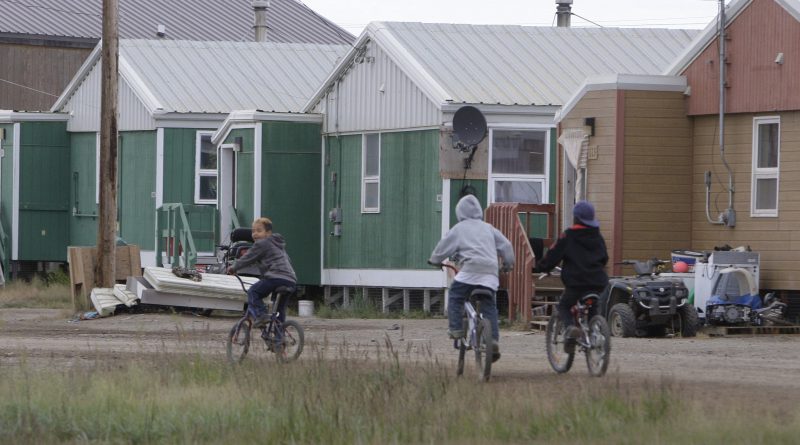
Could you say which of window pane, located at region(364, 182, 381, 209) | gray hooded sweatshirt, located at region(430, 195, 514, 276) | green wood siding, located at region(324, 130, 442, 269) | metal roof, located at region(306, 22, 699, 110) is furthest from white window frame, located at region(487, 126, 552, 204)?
gray hooded sweatshirt, located at region(430, 195, 514, 276)

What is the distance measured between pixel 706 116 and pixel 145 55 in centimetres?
1527

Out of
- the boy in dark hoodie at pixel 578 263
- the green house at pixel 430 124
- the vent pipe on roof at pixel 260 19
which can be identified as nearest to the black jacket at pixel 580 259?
the boy in dark hoodie at pixel 578 263

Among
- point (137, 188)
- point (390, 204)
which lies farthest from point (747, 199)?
point (137, 188)

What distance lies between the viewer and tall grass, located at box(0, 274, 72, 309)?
30300mm

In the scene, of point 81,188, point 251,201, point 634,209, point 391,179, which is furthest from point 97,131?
point 634,209

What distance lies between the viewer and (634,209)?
22.9 metres

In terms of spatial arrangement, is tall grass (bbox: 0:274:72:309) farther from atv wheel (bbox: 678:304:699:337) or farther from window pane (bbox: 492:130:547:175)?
atv wheel (bbox: 678:304:699:337)

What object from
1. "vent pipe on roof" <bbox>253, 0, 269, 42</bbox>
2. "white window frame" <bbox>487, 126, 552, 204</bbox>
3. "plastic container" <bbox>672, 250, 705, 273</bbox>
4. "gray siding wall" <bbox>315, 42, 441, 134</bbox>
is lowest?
"plastic container" <bbox>672, 250, 705, 273</bbox>

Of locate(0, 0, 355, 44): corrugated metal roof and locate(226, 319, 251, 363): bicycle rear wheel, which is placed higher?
locate(0, 0, 355, 44): corrugated metal roof

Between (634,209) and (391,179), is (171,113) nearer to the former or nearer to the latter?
(391,179)

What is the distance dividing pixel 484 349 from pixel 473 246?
998 millimetres

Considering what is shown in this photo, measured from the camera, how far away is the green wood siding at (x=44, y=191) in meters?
35.5

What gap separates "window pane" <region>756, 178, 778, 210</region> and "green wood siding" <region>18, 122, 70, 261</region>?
18.5 m

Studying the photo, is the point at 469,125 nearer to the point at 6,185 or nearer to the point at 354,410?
the point at 354,410
